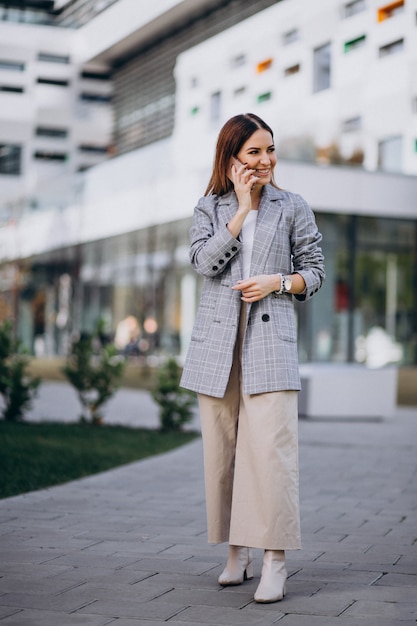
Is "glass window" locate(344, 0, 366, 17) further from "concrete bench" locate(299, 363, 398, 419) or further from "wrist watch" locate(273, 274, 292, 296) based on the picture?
"wrist watch" locate(273, 274, 292, 296)

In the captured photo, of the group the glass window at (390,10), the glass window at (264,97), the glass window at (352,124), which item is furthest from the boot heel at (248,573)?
the glass window at (264,97)

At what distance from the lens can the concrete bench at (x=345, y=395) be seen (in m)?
13.9

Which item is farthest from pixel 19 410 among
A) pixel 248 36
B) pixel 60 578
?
pixel 248 36

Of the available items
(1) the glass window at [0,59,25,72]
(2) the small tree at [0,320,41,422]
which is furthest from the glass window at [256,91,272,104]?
(1) the glass window at [0,59,25,72]

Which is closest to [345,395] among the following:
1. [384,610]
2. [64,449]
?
[64,449]

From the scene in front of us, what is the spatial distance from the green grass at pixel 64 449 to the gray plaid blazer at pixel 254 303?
3096 millimetres

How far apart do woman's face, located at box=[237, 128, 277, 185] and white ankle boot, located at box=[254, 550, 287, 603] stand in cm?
153

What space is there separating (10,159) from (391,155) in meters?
38.7

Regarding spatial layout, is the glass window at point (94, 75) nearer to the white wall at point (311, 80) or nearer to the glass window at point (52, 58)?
the glass window at point (52, 58)

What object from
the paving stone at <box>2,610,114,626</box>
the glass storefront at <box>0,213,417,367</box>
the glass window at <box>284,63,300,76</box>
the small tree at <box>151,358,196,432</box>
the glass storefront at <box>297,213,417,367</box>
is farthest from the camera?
the glass window at <box>284,63,300,76</box>

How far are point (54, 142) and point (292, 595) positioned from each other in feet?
195

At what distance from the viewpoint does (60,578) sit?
15.0 feet

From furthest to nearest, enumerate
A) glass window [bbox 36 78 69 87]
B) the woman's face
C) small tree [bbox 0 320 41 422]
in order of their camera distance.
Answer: glass window [bbox 36 78 69 87] → small tree [bbox 0 320 41 422] → the woman's face

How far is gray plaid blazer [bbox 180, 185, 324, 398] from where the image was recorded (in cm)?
433
